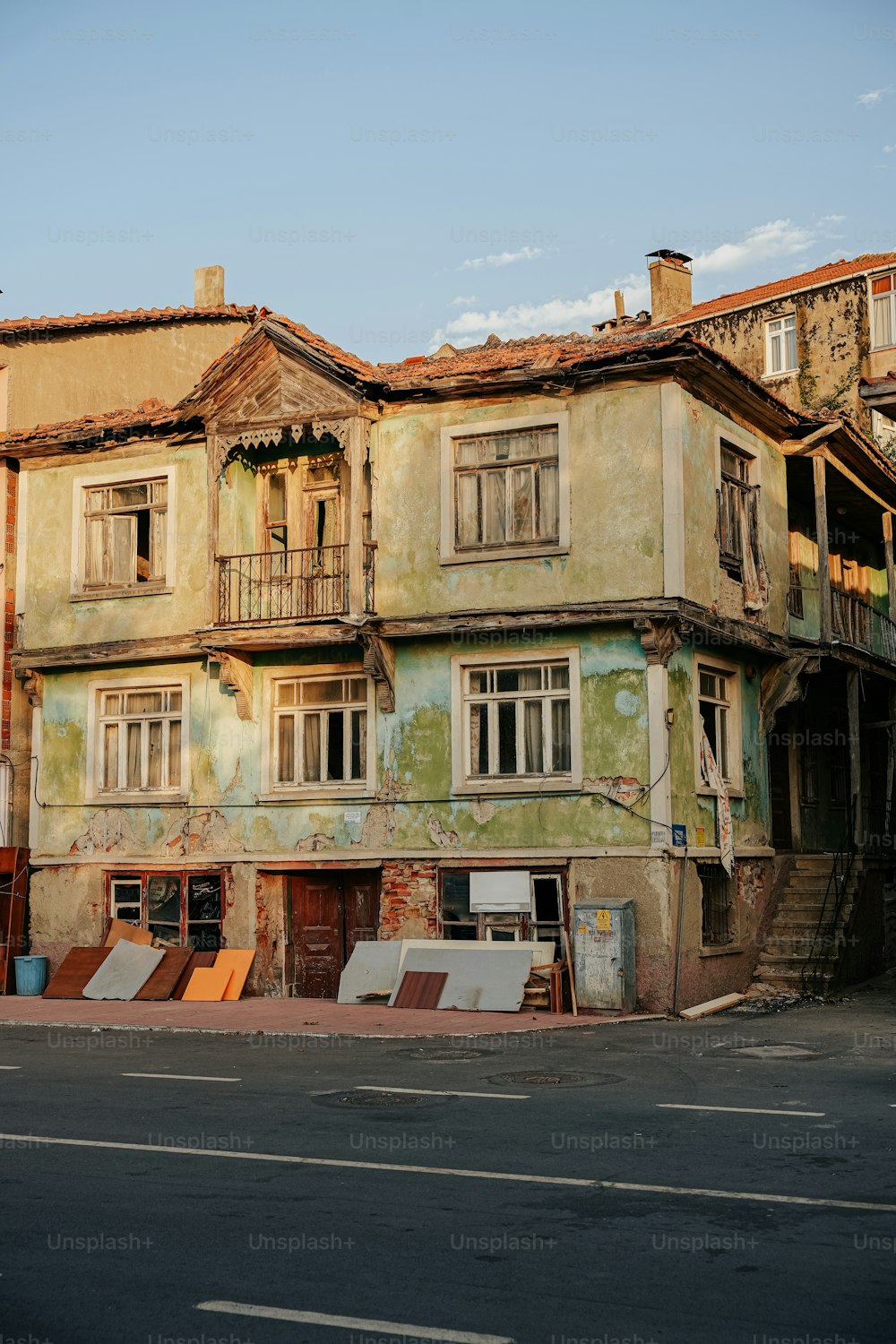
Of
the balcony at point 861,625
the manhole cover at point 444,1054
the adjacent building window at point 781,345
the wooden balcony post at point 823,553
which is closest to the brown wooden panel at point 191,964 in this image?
the manhole cover at point 444,1054

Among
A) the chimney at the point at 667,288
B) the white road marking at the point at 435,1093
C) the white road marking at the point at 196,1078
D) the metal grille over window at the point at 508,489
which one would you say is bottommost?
the white road marking at the point at 196,1078

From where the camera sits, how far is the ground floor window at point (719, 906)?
66.2 feet

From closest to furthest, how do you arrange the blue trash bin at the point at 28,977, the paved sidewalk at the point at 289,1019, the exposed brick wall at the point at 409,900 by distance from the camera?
the paved sidewalk at the point at 289,1019
the exposed brick wall at the point at 409,900
the blue trash bin at the point at 28,977

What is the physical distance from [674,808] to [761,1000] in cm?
309

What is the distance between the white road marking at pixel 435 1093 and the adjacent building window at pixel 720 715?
9.55 metres

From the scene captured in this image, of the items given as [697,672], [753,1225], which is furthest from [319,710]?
[753,1225]

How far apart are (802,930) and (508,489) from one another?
24.9 ft

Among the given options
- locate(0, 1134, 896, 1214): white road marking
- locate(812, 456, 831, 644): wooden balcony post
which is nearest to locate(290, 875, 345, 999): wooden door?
locate(812, 456, 831, 644): wooden balcony post

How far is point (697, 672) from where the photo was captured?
20125 millimetres

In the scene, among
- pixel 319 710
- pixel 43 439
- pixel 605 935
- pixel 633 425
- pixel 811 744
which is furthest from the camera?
pixel 811 744

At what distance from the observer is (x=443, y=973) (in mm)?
18891

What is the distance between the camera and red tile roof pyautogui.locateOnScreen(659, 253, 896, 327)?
3403 cm

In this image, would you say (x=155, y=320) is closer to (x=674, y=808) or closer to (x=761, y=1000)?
(x=674, y=808)

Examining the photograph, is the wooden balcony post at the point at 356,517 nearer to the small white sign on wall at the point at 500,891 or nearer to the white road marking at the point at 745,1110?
the small white sign on wall at the point at 500,891
